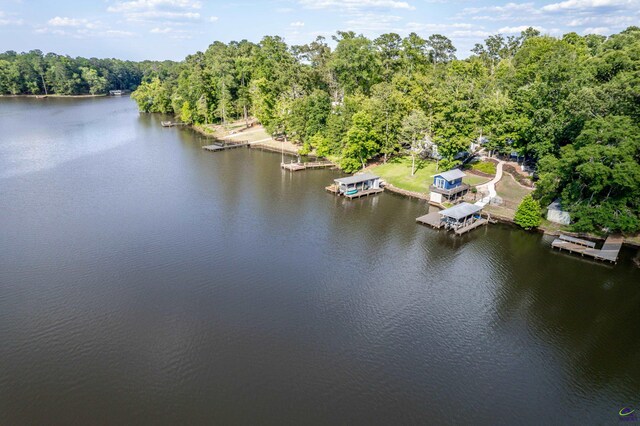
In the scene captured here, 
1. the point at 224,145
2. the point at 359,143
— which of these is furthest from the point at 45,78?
the point at 359,143

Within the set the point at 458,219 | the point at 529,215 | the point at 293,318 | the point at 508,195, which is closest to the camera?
the point at 293,318

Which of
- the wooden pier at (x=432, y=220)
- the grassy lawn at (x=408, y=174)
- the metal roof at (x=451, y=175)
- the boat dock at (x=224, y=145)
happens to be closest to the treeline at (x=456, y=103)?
the grassy lawn at (x=408, y=174)

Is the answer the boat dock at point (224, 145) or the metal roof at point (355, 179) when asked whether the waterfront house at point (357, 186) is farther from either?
the boat dock at point (224, 145)

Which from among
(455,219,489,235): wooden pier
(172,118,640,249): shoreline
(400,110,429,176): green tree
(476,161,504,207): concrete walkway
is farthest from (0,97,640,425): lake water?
(400,110,429,176): green tree

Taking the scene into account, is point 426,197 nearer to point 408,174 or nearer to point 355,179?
point 408,174

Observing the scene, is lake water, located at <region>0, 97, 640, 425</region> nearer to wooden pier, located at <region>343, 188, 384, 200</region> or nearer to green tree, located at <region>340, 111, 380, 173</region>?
wooden pier, located at <region>343, 188, 384, 200</region>
